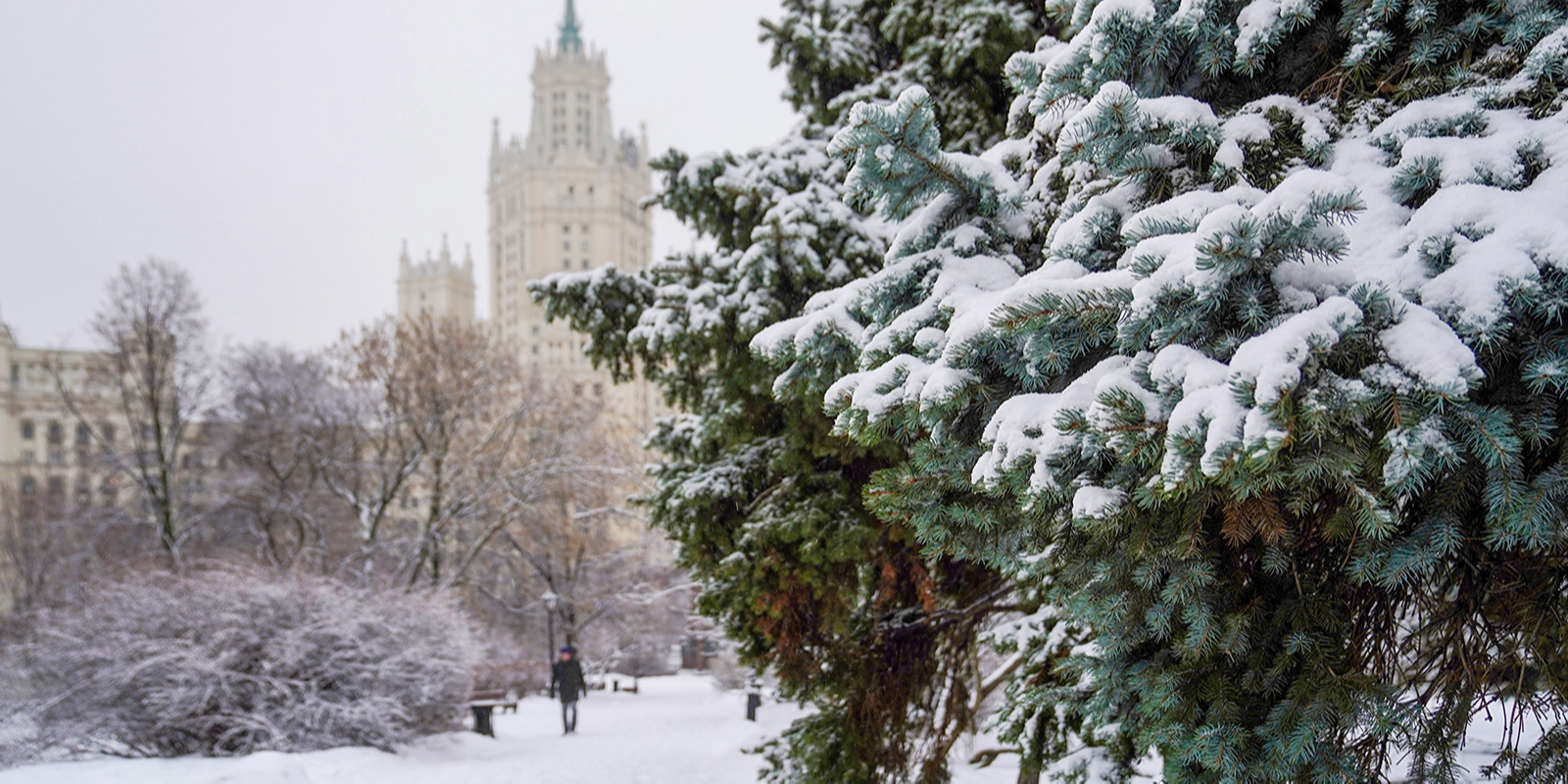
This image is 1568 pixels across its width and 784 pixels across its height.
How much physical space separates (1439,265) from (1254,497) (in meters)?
0.69

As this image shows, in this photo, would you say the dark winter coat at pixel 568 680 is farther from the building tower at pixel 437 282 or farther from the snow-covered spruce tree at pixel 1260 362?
the building tower at pixel 437 282

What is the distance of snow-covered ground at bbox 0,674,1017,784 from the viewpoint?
25.3ft

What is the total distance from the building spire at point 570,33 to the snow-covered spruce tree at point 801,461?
112433 mm

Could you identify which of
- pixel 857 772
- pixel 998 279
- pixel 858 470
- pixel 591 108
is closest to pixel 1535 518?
pixel 998 279

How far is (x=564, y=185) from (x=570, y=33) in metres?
26.5

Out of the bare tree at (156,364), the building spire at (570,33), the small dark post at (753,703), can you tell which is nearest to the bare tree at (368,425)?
the bare tree at (156,364)

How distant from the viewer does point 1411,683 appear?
8.75 ft

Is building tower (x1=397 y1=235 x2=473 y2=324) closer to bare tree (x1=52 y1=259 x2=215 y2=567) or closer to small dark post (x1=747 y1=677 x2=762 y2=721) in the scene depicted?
bare tree (x1=52 y1=259 x2=215 y2=567)

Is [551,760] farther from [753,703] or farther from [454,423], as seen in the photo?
[454,423]

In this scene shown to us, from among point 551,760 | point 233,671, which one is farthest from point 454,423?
point 551,760

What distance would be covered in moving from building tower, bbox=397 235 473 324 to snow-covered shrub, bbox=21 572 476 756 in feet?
328

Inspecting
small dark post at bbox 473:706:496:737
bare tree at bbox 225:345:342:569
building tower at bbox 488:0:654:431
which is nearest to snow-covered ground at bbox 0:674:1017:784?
small dark post at bbox 473:706:496:737

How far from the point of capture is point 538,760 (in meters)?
11.3

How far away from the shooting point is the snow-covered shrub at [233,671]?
961 centimetres
